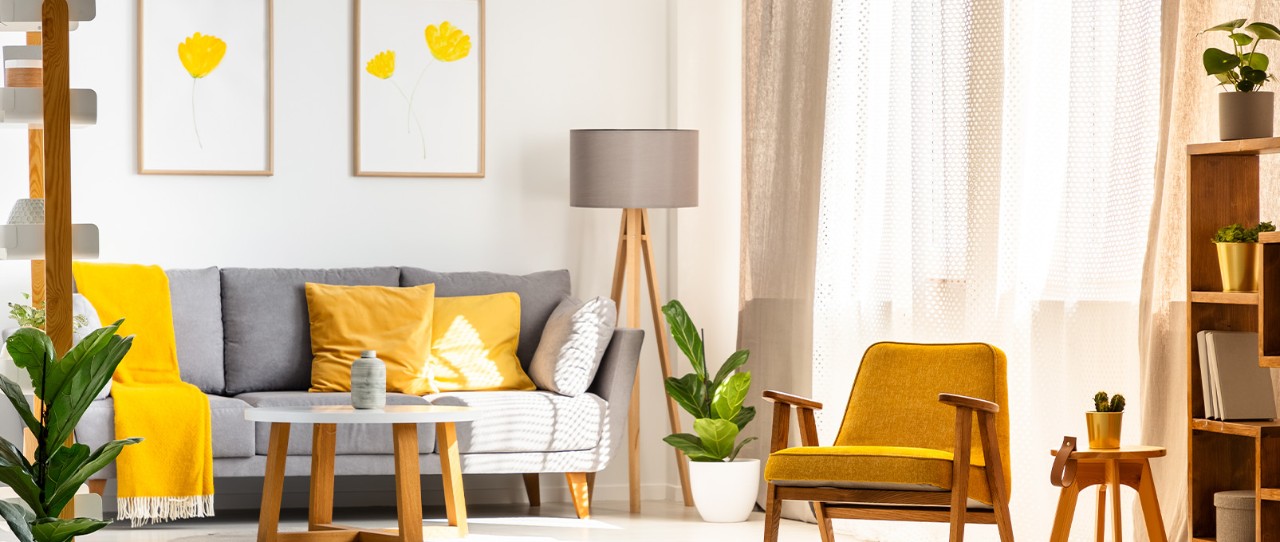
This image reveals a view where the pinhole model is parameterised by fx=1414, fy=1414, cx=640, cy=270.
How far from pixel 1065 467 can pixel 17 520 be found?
2.38m

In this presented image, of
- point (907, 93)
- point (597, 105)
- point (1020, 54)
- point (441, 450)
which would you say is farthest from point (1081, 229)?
point (597, 105)

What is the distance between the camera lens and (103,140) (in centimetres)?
555

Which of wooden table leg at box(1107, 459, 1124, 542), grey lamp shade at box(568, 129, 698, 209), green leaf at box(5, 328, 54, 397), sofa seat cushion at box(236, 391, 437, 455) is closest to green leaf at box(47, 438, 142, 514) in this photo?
green leaf at box(5, 328, 54, 397)

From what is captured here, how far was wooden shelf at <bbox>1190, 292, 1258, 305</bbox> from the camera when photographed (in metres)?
3.14

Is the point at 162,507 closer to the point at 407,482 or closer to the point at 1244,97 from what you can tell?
the point at 407,482

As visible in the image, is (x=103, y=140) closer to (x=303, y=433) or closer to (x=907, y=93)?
(x=303, y=433)

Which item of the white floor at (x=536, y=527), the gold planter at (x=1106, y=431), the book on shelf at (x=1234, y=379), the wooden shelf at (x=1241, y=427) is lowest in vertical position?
the white floor at (x=536, y=527)

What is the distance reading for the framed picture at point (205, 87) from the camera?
559cm

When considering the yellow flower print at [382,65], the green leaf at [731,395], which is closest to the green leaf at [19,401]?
the green leaf at [731,395]

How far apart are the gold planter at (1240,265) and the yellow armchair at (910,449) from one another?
0.60 m

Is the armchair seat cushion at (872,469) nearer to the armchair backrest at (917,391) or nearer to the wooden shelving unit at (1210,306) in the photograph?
the armchair backrest at (917,391)

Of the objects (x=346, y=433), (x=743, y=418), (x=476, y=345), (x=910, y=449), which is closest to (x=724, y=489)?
(x=743, y=418)

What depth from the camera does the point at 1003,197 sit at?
4309 mm

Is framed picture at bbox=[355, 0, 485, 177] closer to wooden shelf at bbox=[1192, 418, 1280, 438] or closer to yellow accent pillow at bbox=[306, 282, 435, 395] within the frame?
yellow accent pillow at bbox=[306, 282, 435, 395]
